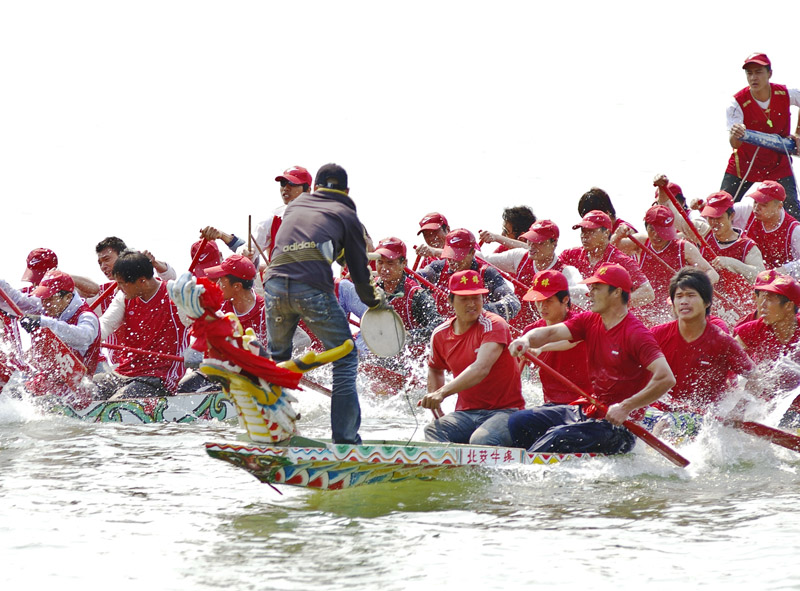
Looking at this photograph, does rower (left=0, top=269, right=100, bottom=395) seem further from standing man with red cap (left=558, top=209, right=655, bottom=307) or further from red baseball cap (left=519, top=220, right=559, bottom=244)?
standing man with red cap (left=558, top=209, right=655, bottom=307)

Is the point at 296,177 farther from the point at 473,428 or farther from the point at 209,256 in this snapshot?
the point at 473,428

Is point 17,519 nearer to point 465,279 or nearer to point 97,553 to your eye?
point 97,553

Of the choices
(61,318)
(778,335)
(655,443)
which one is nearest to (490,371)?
(655,443)

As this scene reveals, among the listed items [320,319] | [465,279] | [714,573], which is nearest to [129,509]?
[320,319]

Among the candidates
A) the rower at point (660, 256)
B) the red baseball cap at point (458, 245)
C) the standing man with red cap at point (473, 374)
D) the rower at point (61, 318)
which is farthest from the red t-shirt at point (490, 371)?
the rower at point (61, 318)

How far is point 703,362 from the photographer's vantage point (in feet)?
20.4

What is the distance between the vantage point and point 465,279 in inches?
244

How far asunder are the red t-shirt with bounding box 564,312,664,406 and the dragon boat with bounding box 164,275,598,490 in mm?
358

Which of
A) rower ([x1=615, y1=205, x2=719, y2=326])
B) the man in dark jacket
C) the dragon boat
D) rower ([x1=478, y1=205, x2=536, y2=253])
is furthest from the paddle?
rower ([x1=478, y1=205, x2=536, y2=253])

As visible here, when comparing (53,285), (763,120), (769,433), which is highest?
(763,120)

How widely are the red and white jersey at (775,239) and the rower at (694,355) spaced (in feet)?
8.42

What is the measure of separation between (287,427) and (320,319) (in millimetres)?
531

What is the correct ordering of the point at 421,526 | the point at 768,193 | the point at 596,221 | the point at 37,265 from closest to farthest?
the point at 421,526 → the point at 596,221 → the point at 768,193 → the point at 37,265

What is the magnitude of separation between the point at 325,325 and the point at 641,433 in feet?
5.35
